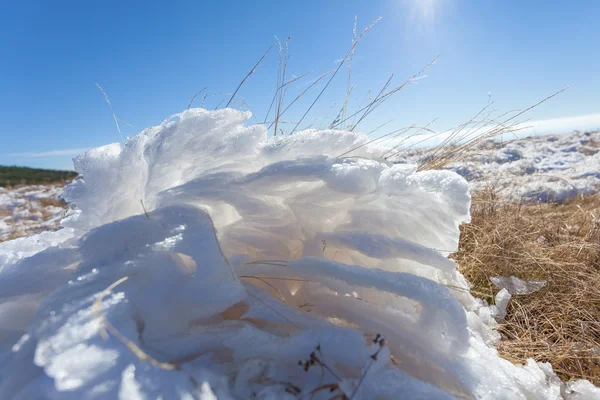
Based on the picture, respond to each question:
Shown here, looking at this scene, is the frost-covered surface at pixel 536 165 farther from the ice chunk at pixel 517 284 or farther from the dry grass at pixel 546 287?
the ice chunk at pixel 517 284

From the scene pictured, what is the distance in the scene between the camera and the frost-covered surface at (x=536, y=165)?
343 centimetres

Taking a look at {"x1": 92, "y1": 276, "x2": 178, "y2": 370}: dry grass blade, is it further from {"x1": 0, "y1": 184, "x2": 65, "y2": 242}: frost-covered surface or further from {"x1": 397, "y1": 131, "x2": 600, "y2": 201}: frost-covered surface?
{"x1": 0, "y1": 184, "x2": 65, "y2": 242}: frost-covered surface

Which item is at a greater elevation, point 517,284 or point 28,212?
point 28,212

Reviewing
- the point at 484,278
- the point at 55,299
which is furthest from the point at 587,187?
the point at 55,299

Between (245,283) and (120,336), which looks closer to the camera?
(120,336)

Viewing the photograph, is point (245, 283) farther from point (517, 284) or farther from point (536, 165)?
point (536, 165)

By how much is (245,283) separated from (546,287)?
1736 mm

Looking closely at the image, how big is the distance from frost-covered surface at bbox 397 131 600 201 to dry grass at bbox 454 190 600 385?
0.51 meters

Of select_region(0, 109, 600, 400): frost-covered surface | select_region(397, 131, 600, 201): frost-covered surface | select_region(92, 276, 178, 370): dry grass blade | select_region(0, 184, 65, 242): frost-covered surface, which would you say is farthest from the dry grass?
select_region(0, 184, 65, 242): frost-covered surface

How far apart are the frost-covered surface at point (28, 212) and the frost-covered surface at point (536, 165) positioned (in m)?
5.44

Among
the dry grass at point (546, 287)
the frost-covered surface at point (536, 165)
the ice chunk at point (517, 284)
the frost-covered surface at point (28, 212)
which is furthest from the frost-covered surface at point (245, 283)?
the frost-covered surface at point (28, 212)

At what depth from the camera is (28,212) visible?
702 centimetres

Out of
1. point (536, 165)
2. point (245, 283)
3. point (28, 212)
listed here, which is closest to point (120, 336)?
point (245, 283)

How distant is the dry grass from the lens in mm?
1380
